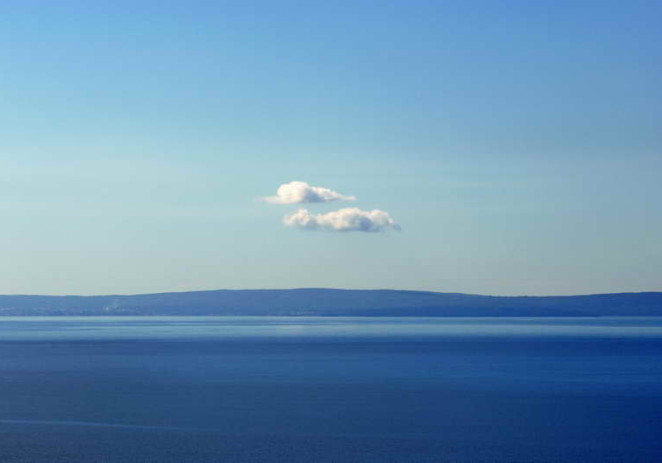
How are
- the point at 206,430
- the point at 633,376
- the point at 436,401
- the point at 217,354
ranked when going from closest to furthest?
the point at 206,430 → the point at 436,401 → the point at 633,376 → the point at 217,354

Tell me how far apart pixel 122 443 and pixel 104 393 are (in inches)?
550

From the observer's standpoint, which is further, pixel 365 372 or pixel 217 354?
pixel 217 354

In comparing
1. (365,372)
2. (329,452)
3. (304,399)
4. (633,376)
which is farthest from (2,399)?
(633,376)

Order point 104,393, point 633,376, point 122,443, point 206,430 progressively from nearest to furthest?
point 122,443 → point 206,430 → point 104,393 → point 633,376

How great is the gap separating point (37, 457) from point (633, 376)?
3191 cm

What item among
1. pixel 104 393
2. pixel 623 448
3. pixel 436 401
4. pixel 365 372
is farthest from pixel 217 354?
pixel 623 448

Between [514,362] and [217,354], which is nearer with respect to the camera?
[514,362]

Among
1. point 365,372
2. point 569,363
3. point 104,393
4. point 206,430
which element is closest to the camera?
point 206,430

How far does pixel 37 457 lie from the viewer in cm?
2414

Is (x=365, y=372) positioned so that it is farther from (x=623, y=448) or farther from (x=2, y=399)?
(x=623, y=448)

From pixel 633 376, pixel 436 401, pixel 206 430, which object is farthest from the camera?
pixel 633 376

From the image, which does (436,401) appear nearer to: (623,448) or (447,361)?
(623,448)

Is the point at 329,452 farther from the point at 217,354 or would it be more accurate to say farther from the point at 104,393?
the point at 217,354

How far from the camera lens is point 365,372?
51188 millimetres
